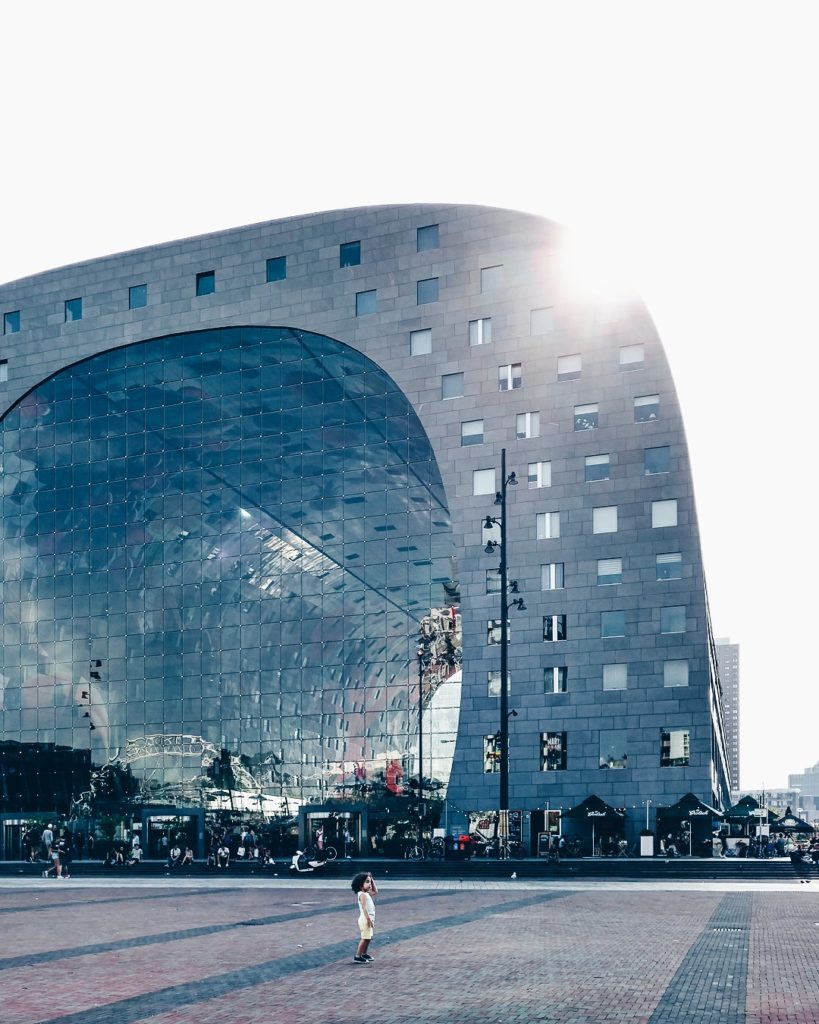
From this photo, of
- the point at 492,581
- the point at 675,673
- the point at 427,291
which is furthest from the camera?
the point at 427,291

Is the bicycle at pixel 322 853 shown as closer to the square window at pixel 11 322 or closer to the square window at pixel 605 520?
the square window at pixel 605 520

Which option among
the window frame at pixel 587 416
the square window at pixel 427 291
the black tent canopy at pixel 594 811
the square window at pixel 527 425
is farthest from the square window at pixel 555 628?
the square window at pixel 427 291

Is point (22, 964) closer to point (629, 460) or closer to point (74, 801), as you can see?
point (629, 460)

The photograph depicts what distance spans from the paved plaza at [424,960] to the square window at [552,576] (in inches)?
1162

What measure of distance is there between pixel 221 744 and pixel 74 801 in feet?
36.5

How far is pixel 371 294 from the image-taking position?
7231 centimetres

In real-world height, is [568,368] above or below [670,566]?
above

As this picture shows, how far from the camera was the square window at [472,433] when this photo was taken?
68812 mm

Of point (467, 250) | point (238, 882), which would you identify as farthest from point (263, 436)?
point (238, 882)

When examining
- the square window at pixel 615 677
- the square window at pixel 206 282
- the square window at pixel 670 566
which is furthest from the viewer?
the square window at pixel 206 282

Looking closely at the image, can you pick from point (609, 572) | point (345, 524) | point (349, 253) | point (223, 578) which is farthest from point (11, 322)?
point (609, 572)

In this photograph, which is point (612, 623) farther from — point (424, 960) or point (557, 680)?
point (424, 960)

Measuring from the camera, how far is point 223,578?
246 feet

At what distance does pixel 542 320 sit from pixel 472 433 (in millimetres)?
7188
